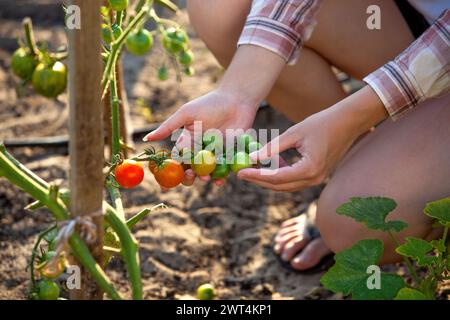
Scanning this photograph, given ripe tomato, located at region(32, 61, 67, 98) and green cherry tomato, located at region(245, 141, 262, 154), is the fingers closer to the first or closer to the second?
green cherry tomato, located at region(245, 141, 262, 154)

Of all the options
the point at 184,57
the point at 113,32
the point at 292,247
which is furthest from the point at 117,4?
the point at 292,247

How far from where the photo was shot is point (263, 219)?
2.24 meters

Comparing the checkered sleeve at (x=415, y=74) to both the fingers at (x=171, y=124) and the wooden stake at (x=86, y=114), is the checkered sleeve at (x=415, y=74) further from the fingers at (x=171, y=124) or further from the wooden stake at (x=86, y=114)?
the wooden stake at (x=86, y=114)

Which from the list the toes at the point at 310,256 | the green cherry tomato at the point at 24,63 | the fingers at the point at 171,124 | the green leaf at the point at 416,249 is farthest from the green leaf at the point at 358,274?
the green cherry tomato at the point at 24,63

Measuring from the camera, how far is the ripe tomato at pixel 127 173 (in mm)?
1353

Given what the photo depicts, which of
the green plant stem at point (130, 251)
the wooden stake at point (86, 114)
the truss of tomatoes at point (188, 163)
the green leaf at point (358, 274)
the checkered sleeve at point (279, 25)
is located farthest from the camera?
the checkered sleeve at point (279, 25)

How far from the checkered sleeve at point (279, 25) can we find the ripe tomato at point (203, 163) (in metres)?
0.37

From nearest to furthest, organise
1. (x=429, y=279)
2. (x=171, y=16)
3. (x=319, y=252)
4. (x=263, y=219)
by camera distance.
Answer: (x=429, y=279) → (x=319, y=252) → (x=263, y=219) → (x=171, y=16)

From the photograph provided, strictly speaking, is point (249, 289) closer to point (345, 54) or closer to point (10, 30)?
point (345, 54)

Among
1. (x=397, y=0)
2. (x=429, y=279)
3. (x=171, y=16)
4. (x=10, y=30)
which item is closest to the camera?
(x=429, y=279)
